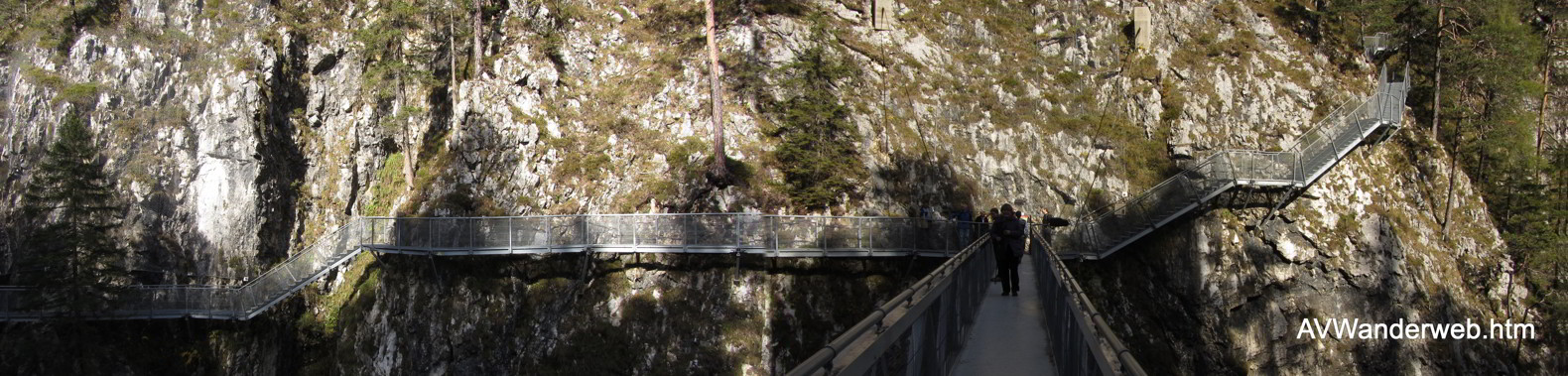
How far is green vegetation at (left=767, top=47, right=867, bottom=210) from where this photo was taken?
2291 centimetres

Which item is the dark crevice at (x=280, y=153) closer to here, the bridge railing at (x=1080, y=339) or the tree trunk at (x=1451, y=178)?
the bridge railing at (x=1080, y=339)

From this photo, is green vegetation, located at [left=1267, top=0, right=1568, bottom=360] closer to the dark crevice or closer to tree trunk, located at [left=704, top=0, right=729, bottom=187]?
tree trunk, located at [left=704, top=0, right=729, bottom=187]

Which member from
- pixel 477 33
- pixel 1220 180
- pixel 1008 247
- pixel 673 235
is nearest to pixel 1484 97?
pixel 1220 180

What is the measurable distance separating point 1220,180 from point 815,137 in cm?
1217

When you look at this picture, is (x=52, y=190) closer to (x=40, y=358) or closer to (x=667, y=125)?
(x=40, y=358)

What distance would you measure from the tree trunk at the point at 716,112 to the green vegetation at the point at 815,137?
1693 mm

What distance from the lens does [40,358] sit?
27.0 meters

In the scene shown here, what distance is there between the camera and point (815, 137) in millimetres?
23172

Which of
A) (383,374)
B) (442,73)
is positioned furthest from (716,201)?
(442,73)

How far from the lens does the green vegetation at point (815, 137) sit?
75.2 ft

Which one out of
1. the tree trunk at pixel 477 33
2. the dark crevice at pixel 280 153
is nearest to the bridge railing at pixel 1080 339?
the tree trunk at pixel 477 33

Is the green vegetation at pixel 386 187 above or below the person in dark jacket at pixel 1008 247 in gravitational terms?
above

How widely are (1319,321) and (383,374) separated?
100 ft

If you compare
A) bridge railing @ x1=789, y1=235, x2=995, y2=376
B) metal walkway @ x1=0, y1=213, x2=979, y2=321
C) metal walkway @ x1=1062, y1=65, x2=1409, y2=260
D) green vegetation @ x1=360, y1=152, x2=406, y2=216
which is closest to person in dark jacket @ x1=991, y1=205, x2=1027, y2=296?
bridge railing @ x1=789, y1=235, x2=995, y2=376
